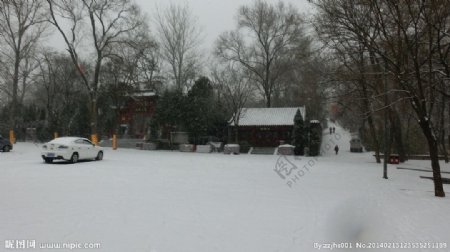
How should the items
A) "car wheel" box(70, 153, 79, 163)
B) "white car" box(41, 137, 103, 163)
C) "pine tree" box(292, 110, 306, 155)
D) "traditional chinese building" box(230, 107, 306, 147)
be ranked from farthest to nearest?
"traditional chinese building" box(230, 107, 306, 147) → "pine tree" box(292, 110, 306, 155) → "car wheel" box(70, 153, 79, 163) → "white car" box(41, 137, 103, 163)

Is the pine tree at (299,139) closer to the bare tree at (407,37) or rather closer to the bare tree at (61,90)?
the bare tree at (407,37)

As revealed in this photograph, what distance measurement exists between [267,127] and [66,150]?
22.6 m

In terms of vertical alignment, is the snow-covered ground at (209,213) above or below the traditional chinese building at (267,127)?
below

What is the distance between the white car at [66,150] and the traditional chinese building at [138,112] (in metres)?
19.5

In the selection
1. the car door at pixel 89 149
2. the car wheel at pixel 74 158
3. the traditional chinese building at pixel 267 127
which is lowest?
the car wheel at pixel 74 158

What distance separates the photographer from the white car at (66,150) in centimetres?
1709

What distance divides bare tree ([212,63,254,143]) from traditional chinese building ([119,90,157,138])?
8.09m

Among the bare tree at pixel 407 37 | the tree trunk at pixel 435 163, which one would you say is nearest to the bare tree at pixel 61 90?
the bare tree at pixel 407 37

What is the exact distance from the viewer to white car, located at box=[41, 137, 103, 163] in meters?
17.1

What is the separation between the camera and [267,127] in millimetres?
35969

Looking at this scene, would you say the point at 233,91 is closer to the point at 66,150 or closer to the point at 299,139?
the point at 299,139

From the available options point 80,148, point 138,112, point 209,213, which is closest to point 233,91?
point 138,112

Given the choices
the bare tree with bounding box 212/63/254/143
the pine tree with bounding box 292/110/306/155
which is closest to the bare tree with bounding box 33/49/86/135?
the bare tree with bounding box 212/63/254/143

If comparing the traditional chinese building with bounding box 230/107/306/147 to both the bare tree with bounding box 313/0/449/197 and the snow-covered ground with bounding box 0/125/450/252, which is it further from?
the snow-covered ground with bounding box 0/125/450/252
